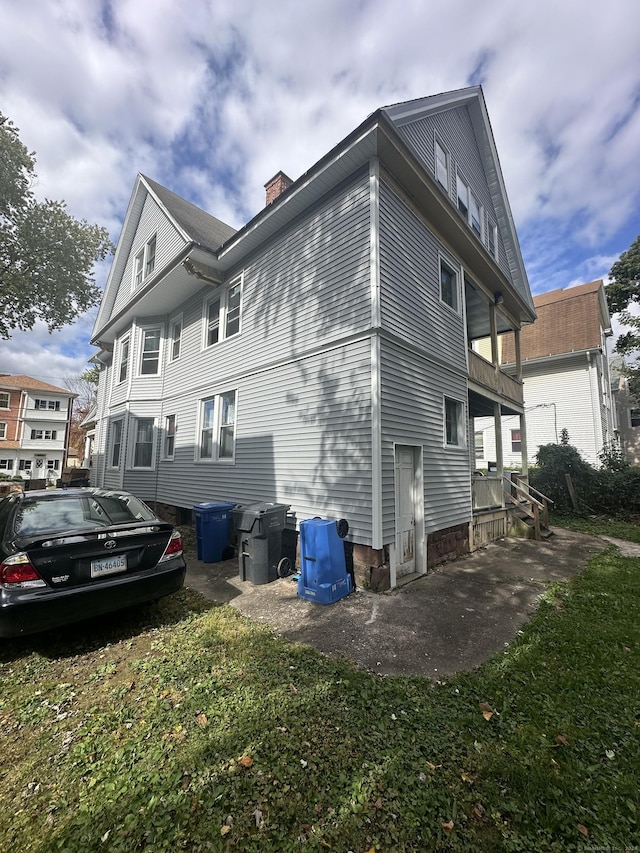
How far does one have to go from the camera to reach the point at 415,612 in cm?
511

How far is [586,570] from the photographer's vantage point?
721 centimetres

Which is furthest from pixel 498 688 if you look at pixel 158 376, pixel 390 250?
pixel 158 376

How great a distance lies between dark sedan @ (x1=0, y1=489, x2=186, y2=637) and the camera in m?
3.41

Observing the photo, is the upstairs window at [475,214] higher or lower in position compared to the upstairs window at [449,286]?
higher

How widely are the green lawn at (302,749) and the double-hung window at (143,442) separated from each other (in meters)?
9.05

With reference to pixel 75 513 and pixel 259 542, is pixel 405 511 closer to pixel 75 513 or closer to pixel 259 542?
pixel 259 542

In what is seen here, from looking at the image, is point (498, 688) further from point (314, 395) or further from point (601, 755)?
point (314, 395)

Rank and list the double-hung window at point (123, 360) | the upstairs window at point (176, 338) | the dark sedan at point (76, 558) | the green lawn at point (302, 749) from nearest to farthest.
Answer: the green lawn at point (302, 749)
the dark sedan at point (76, 558)
the upstairs window at point (176, 338)
the double-hung window at point (123, 360)

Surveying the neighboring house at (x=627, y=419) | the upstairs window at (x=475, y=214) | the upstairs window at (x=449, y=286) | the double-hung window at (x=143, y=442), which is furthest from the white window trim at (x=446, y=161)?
the neighboring house at (x=627, y=419)

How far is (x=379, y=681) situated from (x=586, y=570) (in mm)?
6075

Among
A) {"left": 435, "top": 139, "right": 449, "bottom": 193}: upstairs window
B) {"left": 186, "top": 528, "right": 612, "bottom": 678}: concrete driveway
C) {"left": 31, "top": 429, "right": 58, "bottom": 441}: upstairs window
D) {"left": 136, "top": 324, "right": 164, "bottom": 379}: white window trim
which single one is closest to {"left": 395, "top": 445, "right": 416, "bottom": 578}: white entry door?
{"left": 186, "top": 528, "right": 612, "bottom": 678}: concrete driveway

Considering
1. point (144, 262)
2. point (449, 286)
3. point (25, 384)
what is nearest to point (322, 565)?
point (449, 286)

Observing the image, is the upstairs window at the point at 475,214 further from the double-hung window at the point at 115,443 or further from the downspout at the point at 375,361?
the double-hung window at the point at 115,443

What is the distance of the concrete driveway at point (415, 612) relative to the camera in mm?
3969
